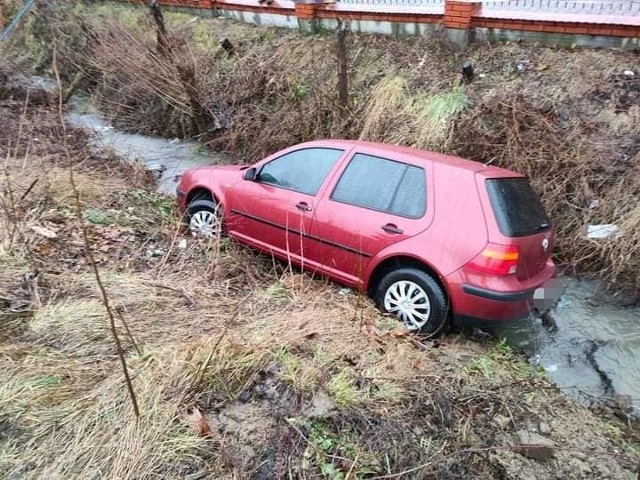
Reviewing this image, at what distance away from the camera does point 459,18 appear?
7.88 meters

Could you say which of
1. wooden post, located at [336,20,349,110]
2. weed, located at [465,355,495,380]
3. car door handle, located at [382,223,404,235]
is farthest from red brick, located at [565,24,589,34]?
weed, located at [465,355,495,380]

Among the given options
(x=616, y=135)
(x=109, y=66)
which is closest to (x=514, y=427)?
(x=616, y=135)

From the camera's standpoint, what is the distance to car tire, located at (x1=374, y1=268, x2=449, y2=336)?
442 cm

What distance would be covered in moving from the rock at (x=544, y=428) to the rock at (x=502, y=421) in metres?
0.22

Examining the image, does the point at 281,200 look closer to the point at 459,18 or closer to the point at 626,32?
the point at 459,18

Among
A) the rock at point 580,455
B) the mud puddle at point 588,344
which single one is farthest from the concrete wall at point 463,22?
the rock at point 580,455

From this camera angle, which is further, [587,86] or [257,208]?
[587,86]

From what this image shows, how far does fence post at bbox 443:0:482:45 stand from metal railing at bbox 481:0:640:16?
31 cm

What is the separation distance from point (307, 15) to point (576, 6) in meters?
4.45

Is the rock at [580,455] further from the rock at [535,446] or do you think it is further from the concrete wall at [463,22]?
the concrete wall at [463,22]

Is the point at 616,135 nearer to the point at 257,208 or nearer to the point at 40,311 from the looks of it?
Result: the point at 257,208

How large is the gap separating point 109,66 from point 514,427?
32.0 feet

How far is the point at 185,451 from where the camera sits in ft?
8.96

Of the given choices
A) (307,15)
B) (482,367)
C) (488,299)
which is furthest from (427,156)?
(307,15)
